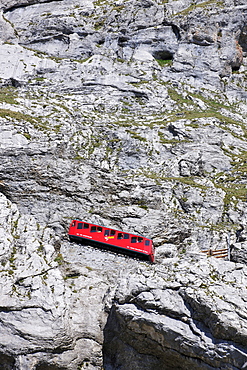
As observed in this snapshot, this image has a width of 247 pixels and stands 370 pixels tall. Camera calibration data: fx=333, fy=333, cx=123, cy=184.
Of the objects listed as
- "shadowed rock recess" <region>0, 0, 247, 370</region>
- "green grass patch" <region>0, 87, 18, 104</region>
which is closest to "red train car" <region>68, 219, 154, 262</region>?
"shadowed rock recess" <region>0, 0, 247, 370</region>

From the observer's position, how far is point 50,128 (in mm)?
36250

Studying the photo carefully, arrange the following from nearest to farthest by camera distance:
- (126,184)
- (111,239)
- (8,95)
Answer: (111,239), (126,184), (8,95)

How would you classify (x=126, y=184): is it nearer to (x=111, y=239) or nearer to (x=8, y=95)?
(x=111, y=239)

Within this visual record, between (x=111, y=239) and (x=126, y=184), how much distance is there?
6.49 metres

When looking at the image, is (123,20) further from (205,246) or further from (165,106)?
(205,246)

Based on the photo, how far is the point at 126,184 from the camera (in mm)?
29906

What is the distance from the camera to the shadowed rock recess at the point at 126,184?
18641 millimetres

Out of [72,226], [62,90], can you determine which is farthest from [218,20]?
[72,226]

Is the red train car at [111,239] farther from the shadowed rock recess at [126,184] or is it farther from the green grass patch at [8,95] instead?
the green grass patch at [8,95]

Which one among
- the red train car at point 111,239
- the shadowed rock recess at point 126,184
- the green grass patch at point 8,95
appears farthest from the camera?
the green grass patch at point 8,95

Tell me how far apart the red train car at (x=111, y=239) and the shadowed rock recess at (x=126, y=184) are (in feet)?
2.61

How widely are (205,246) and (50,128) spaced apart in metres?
20.9

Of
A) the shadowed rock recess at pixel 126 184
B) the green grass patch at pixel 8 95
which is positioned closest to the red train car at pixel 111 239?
the shadowed rock recess at pixel 126 184

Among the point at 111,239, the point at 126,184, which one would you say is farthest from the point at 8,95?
the point at 111,239
